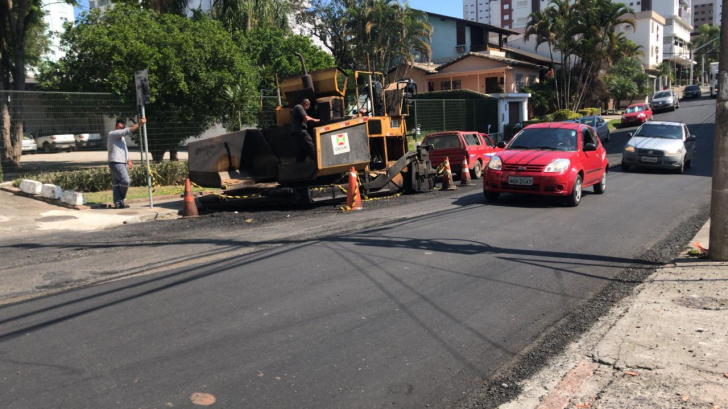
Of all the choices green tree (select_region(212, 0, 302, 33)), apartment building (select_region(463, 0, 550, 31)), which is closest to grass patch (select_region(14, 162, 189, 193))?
green tree (select_region(212, 0, 302, 33))

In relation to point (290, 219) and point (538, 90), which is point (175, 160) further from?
point (538, 90)

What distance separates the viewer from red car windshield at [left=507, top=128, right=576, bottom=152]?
12.5 meters

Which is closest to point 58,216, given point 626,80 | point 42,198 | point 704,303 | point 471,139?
point 42,198

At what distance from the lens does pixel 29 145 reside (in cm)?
1455

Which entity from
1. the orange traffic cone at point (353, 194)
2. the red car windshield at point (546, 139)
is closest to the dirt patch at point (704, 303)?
the red car windshield at point (546, 139)

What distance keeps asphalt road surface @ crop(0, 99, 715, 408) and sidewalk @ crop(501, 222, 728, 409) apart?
1.43 ft

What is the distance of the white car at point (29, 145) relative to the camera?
1436 centimetres

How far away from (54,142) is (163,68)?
4.85 metres

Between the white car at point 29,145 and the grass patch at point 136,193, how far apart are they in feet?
5.37

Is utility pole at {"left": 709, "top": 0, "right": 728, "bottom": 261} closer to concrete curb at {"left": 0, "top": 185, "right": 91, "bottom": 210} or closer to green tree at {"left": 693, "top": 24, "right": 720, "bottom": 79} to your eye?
concrete curb at {"left": 0, "top": 185, "right": 91, "bottom": 210}

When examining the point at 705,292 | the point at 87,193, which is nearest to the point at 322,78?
the point at 87,193

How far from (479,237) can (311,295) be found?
3678 mm

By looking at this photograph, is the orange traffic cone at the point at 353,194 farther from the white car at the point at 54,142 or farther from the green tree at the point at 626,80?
the green tree at the point at 626,80

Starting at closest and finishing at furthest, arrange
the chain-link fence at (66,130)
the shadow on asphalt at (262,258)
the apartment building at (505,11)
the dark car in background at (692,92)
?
the shadow on asphalt at (262,258), the chain-link fence at (66,130), the dark car in background at (692,92), the apartment building at (505,11)
